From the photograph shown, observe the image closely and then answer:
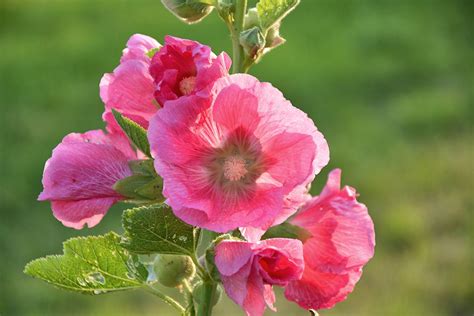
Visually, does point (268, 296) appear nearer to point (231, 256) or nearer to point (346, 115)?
point (231, 256)

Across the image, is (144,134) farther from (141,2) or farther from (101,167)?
(141,2)

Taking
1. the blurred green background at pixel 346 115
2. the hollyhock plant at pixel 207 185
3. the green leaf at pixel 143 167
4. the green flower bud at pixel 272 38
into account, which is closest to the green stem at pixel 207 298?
the hollyhock plant at pixel 207 185

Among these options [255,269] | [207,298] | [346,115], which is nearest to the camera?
[255,269]

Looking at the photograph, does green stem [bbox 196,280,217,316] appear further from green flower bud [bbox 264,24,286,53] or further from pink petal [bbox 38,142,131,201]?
green flower bud [bbox 264,24,286,53]

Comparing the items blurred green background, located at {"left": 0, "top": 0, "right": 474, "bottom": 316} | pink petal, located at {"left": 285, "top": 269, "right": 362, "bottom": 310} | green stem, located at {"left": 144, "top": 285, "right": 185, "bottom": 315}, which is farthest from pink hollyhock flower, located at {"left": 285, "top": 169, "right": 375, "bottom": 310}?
blurred green background, located at {"left": 0, "top": 0, "right": 474, "bottom": 316}

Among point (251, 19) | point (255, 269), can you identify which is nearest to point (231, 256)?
point (255, 269)

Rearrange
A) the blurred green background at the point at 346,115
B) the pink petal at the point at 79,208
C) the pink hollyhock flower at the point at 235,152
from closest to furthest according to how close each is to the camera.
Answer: the pink hollyhock flower at the point at 235,152 → the pink petal at the point at 79,208 → the blurred green background at the point at 346,115

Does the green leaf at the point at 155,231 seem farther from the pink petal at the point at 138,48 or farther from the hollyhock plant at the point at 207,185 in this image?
the pink petal at the point at 138,48

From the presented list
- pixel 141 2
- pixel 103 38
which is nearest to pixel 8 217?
pixel 103 38
